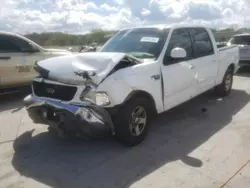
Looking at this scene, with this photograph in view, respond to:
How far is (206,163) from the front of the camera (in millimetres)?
3426

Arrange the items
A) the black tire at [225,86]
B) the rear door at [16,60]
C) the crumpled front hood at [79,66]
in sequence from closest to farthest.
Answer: the crumpled front hood at [79,66] < the black tire at [225,86] < the rear door at [16,60]

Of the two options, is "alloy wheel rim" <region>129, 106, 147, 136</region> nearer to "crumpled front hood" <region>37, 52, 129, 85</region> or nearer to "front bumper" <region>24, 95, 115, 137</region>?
"front bumper" <region>24, 95, 115, 137</region>

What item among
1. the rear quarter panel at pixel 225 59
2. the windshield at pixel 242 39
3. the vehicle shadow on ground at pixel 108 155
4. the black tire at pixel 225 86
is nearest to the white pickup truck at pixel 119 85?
the vehicle shadow on ground at pixel 108 155

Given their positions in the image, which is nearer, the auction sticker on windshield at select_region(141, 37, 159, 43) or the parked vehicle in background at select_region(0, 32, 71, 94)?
the auction sticker on windshield at select_region(141, 37, 159, 43)

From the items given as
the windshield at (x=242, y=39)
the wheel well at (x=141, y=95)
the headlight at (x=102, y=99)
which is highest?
the headlight at (x=102, y=99)

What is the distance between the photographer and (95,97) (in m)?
3.43

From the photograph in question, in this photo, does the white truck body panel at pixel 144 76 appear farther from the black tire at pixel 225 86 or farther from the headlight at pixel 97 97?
the black tire at pixel 225 86

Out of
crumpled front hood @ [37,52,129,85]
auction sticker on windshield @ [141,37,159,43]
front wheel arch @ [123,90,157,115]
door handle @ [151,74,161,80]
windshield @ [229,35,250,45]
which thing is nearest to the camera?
crumpled front hood @ [37,52,129,85]

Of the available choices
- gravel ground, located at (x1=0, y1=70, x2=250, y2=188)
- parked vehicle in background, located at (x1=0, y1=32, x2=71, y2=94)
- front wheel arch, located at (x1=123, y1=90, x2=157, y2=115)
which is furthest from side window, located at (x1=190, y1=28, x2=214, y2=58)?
parked vehicle in background, located at (x1=0, y1=32, x2=71, y2=94)

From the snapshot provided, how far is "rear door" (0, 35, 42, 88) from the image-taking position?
21.9ft

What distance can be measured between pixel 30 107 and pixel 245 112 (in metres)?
4.19

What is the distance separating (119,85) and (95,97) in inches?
14.0

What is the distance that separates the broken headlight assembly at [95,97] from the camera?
11.2ft

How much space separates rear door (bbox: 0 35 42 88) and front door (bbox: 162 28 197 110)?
161 inches
